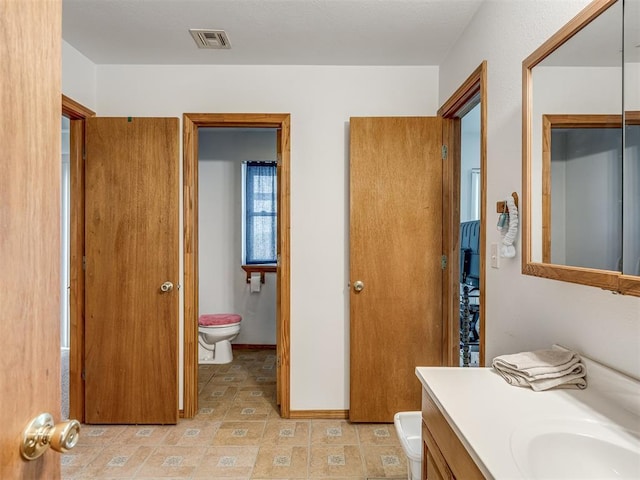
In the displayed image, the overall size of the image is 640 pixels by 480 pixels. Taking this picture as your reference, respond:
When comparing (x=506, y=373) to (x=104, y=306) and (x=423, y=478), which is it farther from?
(x=104, y=306)

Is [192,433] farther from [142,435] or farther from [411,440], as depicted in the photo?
[411,440]

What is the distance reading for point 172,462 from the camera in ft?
6.87

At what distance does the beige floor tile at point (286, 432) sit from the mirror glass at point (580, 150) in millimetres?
1780

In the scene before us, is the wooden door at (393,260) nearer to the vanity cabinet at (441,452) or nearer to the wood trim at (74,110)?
the vanity cabinet at (441,452)

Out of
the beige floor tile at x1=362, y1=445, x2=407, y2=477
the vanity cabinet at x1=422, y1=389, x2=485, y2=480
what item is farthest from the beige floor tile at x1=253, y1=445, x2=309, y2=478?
the vanity cabinet at x1=422, y1=389, x2=485, y2=480

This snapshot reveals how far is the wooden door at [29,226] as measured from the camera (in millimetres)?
510

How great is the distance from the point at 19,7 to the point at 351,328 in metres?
2.27

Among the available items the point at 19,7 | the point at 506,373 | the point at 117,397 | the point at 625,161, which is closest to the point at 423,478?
the point at 506,373

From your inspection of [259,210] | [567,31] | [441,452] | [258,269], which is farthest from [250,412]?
[567,31]

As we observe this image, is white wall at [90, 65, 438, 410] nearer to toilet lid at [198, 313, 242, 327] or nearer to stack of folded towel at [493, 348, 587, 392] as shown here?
toilet lid at [198, 313, 242, 327]

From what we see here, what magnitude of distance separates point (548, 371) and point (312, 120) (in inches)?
81.9

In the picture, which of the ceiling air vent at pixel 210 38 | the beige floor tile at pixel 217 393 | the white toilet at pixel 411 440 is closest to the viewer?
the white toilet at pixel 411 440

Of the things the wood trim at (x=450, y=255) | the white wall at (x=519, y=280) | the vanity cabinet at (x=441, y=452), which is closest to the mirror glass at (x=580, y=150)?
the white wall at (x=519, y=280)

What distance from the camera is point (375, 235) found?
248cm
